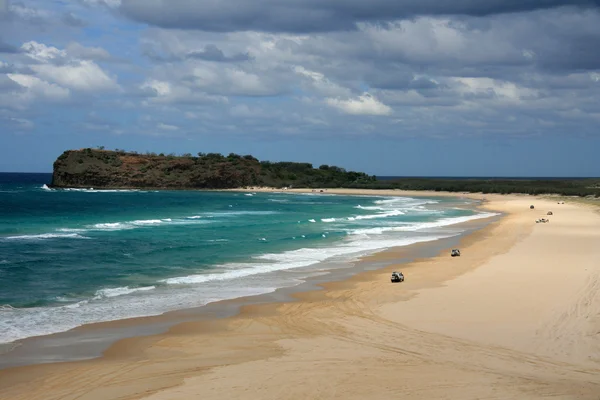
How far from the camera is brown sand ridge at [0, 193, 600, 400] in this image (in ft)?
31.5

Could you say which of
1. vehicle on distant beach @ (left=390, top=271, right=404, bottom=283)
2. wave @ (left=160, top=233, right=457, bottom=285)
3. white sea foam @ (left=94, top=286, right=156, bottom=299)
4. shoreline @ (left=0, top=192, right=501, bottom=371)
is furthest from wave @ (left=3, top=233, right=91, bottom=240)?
vehicle on distant beach @ (left=390, top=271, right=404, bottom=283)

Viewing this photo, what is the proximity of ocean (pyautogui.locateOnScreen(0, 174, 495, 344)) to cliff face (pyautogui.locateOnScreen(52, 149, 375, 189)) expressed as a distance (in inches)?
3120

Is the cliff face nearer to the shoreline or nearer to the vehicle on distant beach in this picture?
the shoreline

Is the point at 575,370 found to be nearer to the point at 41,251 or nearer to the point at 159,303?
the point at 159,303

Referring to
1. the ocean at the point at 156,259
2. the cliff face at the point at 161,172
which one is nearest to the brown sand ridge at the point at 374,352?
the ocean at the point at 156,259

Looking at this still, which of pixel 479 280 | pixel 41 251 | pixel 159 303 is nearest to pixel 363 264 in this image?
pixel 479 280

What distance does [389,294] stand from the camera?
17.7m

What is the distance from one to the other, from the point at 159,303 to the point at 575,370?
10621 mm

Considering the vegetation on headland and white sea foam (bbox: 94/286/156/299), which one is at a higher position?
the vegetation on headland

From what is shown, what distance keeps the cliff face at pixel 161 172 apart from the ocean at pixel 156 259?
79.2 metres

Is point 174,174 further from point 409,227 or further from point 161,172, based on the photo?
point 409,227

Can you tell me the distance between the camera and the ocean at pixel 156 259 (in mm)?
16688

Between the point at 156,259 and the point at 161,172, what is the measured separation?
107 meters

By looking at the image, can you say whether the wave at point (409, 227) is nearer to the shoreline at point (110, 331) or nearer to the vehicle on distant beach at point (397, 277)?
the shoreline at point (110, 331)
